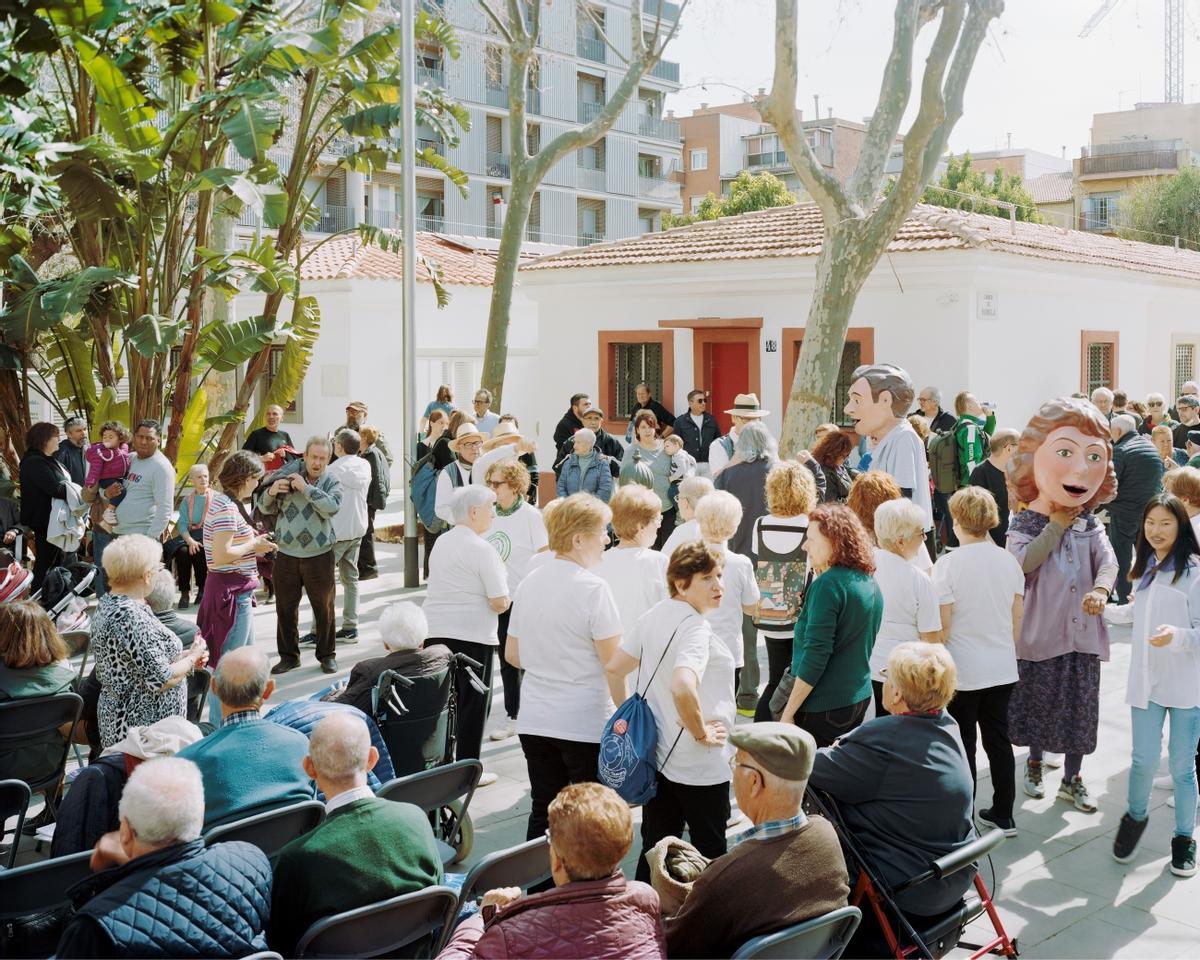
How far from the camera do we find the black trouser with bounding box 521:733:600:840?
5145mm

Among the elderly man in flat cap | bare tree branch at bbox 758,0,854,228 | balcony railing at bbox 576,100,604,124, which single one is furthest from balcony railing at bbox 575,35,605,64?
the elderly man in flat cap

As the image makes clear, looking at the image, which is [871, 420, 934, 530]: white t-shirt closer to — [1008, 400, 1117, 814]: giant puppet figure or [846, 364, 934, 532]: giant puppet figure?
[846, 364, 934, 532]: giant puppet figure

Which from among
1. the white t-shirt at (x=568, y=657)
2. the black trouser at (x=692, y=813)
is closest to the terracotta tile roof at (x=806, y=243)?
the white t-shirt at (x=568, y=657)

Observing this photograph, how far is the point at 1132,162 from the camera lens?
62625 millimetres

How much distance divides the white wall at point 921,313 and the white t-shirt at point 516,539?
9.87 metres

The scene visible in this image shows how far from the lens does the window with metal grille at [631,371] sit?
18.5m

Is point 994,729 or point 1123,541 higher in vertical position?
point 1123,541

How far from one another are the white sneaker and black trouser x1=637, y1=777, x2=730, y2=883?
2.85m

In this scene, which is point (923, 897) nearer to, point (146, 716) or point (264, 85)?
point (146, 716)

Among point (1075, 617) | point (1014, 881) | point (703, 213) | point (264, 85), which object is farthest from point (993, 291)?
point (703, 213)

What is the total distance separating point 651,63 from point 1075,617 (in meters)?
12.6

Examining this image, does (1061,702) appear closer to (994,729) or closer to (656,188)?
(994,729)

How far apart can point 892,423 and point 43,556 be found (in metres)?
7.62

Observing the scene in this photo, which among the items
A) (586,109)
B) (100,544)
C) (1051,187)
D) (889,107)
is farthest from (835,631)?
(1051,187)
